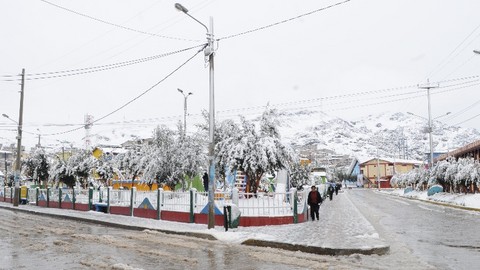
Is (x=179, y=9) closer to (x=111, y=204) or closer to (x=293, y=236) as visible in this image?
(x=293, y=236)

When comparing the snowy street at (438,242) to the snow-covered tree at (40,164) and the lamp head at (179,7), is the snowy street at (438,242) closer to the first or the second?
the lamp head at (179,7)

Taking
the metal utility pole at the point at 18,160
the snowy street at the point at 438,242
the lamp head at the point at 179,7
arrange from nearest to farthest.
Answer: the snowy street at the point at 438,242 < the lamp head at the point at 179,7 < the metal utility pole at the point at 18,160

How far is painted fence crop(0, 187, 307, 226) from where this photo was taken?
17.1 metres

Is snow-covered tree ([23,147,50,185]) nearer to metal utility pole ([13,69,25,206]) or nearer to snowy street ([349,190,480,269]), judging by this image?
metal utility pole ([13,69,25,206])

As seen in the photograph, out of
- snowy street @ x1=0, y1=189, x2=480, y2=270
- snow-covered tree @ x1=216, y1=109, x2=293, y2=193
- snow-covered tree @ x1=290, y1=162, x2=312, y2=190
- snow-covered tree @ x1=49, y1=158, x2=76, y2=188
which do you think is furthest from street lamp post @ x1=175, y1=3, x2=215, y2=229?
snow-covered tree @ x1=49, y1=158, x2=76, y2=188

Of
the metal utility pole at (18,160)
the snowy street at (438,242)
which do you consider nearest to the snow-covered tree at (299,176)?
the metal utility pole at (18,160)

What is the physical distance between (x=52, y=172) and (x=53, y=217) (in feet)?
77.7

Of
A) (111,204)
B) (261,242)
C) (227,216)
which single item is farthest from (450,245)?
(111,204)

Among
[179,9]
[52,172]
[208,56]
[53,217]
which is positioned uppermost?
[179,9]

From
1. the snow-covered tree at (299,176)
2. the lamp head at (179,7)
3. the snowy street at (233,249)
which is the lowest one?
the snowy street at (233,249)

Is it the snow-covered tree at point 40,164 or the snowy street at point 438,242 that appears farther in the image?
the snow-covered tree at point 40,164

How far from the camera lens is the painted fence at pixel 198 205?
17.1 m

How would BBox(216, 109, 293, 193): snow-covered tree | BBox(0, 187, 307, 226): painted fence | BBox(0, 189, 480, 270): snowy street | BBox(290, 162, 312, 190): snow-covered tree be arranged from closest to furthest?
BBox(0, 189, 480, 270): snowy street < BBox(0, 187, 307, 226): painted fence < BBox(216, 109, 293, 193): snow-covered tree < BBox(290, 162, 312, 190): snow-covered tree

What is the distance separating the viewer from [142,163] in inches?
1544
